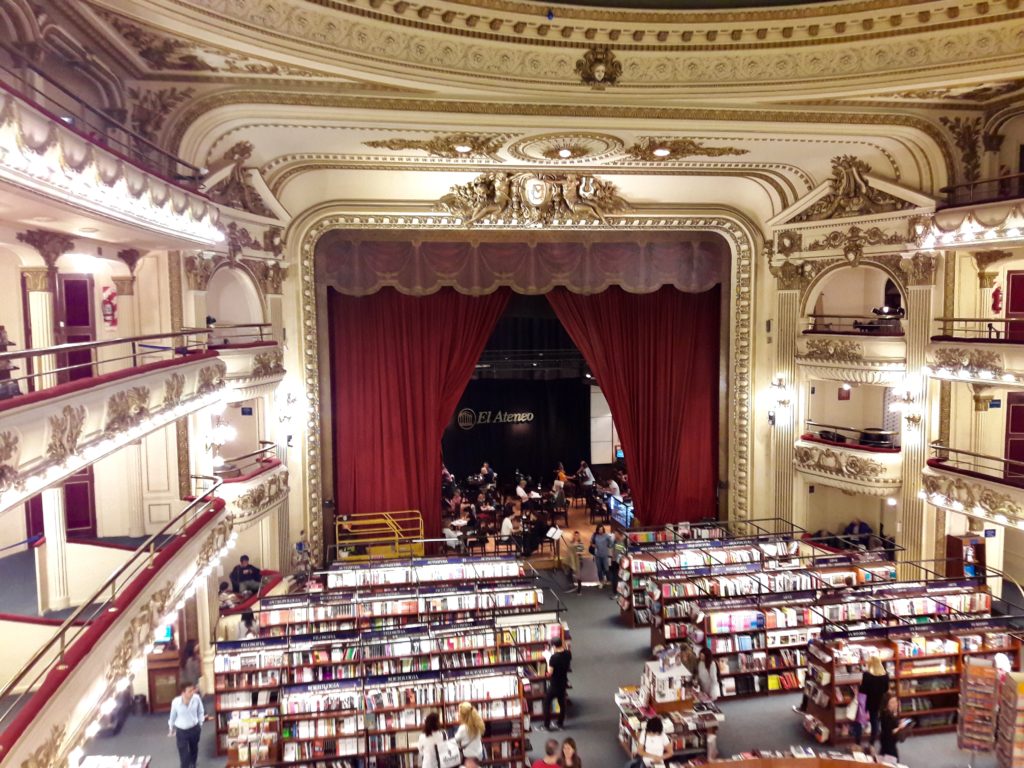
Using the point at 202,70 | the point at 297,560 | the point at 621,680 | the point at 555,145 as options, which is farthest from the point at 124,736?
the point at 555,145

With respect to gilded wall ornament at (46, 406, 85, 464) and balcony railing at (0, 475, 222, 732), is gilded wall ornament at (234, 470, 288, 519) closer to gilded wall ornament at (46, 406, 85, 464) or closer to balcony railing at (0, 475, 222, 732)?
balcony railing at (0, 475, 222, 732)

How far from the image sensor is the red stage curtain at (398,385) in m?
12.5

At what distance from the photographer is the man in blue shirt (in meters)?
6.64

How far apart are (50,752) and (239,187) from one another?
7.37 metres

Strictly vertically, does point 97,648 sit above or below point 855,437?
below

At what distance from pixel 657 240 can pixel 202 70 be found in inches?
301

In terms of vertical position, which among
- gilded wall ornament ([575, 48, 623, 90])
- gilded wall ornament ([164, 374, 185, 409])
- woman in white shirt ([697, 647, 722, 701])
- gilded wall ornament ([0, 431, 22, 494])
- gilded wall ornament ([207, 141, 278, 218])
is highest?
gilded wall ornament ([575, 48, 623, 90])

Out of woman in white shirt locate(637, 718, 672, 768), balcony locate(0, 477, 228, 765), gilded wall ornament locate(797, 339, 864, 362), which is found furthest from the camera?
gilded wall ornament locate(797, 339, 864, 362)

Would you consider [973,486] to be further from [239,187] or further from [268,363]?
[239,187]

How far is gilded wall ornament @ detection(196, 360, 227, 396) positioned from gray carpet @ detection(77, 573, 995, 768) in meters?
3.59

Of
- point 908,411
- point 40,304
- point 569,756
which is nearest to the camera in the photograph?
point 569,756

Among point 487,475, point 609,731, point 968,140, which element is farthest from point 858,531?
point 487,475

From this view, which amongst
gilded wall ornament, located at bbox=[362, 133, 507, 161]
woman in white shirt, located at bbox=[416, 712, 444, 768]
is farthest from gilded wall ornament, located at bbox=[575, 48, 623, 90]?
woman in white shirt, located at bbox=[416, 712, 444, 768]

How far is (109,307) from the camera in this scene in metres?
8.41
